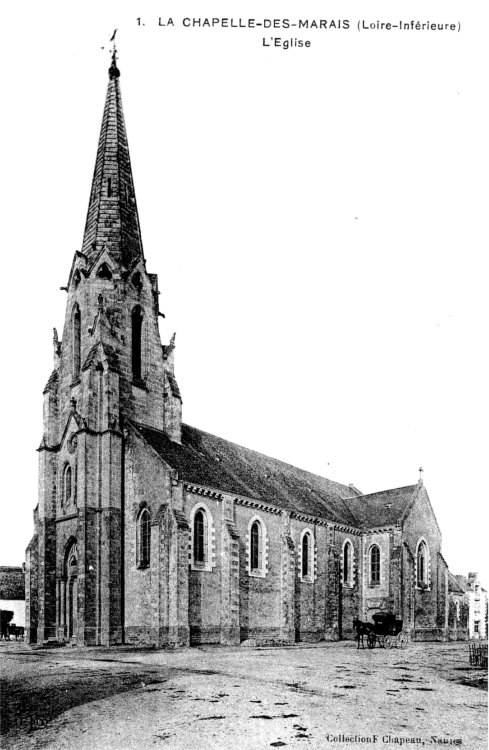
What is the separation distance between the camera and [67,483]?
33.3m

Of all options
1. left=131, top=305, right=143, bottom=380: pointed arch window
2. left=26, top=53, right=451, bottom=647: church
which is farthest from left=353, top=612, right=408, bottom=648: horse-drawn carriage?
left=131, top=305, right=143, bottom=380: pointed arch window

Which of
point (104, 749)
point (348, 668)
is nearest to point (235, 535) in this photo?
point (348, 668)

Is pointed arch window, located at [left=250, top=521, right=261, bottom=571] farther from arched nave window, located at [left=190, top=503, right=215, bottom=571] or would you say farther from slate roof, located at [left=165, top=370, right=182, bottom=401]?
slate roof, located at [left=165, top=370, right=182, bottom=401]

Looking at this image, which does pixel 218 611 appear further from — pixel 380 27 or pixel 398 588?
pixel 380 27

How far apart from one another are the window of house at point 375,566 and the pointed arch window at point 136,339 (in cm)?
2106

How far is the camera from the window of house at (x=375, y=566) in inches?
1745

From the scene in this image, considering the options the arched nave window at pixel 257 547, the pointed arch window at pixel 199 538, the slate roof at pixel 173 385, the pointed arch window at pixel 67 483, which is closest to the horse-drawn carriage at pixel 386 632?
the arched nave window at pixel 257 547

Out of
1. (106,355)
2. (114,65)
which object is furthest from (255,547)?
(114,65)

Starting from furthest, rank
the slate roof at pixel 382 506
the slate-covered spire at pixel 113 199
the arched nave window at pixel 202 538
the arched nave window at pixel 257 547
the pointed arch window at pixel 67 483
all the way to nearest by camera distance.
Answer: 1. the slate roof at pixel 382 506
2. the slate-covered spire at pixel 113 199
3. the arched nave window at pixel 257 547
4. the pointed arch window at pixel 67 483
5. the arched nave window at pixel 202 538

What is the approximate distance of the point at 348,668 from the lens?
20.4 m

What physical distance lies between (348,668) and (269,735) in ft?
32.4

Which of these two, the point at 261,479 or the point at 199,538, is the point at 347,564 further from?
the point at 199,538

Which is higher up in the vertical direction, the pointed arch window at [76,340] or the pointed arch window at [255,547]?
the pointed arch window at [76,340]

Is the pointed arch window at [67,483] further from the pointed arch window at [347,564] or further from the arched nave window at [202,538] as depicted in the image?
the pointed arch window at [347,564]
